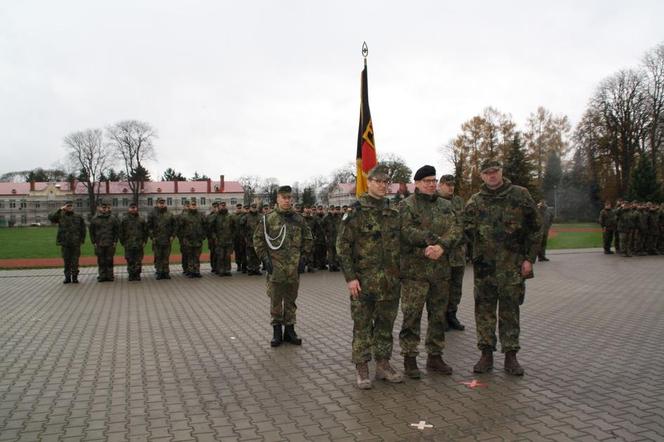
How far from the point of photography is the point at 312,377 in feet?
18.8

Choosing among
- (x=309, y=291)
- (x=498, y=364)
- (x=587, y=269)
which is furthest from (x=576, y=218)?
(x=498, y=364)

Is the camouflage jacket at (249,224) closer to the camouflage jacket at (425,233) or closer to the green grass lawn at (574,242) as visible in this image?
the camouflage jacket at (425,233)

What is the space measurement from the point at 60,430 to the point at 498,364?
4.49m

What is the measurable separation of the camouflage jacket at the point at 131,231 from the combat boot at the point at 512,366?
12.2 m

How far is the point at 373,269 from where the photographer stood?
17.5 ft

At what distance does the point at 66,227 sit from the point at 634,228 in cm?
1974

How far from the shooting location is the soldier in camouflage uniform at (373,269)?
5.33 meters

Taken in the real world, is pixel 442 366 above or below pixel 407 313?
below

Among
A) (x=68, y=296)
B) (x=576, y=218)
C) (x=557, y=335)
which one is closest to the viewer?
(x=557, y=335)

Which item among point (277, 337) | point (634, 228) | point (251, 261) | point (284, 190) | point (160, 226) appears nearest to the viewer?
point (277, 337)

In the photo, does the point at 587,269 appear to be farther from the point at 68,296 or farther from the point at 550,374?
the point at 68,296

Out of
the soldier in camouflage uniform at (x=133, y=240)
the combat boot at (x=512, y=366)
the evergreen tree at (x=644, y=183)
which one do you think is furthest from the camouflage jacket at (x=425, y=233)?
the evergreen tree at (x=644, y=183)

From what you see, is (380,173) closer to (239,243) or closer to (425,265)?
(425,265)

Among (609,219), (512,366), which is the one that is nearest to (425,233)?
(512,366)
